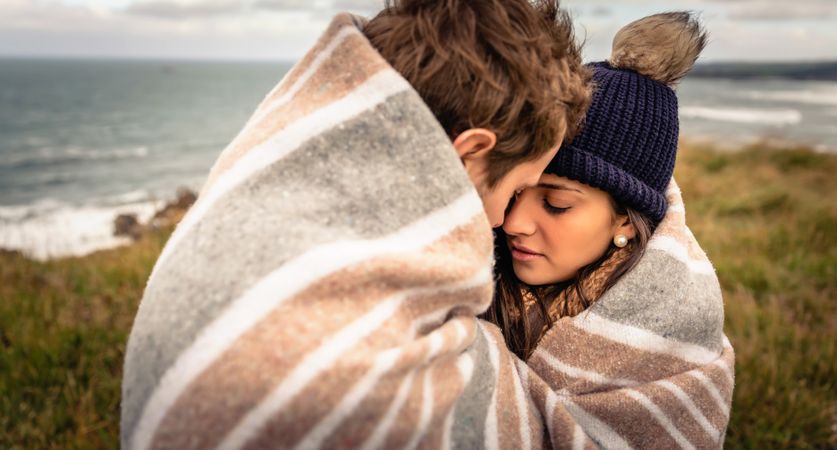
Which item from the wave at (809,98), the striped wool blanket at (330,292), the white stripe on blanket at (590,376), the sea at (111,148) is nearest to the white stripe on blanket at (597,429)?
the white stripe on blanket at (590,376)

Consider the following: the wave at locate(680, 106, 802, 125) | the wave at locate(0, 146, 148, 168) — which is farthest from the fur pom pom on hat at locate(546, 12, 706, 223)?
the wave at locate(0, 146, 148, 168)

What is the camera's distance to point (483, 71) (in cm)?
138

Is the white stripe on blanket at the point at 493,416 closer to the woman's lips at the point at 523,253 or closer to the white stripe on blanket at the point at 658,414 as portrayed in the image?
the white stripe on blanket at the point at 658,414

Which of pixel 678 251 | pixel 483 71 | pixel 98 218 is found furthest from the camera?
pixel 98 218

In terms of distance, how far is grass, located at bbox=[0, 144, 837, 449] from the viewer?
2.93 metres

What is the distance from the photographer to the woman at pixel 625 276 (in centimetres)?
175

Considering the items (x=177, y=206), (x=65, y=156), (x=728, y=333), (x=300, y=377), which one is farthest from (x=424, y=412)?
(x=65, y=156)

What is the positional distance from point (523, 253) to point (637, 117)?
631mm

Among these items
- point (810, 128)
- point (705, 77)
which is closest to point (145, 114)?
point (810, 128)

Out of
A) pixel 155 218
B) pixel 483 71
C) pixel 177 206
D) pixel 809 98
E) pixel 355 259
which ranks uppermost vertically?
pixel 483 71

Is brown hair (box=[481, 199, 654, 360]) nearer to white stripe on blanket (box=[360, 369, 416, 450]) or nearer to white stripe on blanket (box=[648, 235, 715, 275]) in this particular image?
white stripe on blanket (box=[648, 235, 715, 275])

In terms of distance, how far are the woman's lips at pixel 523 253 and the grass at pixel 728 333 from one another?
1.66 m

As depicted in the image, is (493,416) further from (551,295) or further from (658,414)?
(551,295)

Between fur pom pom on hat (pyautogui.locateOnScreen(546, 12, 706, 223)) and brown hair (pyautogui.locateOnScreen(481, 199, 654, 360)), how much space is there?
0.43 ft
